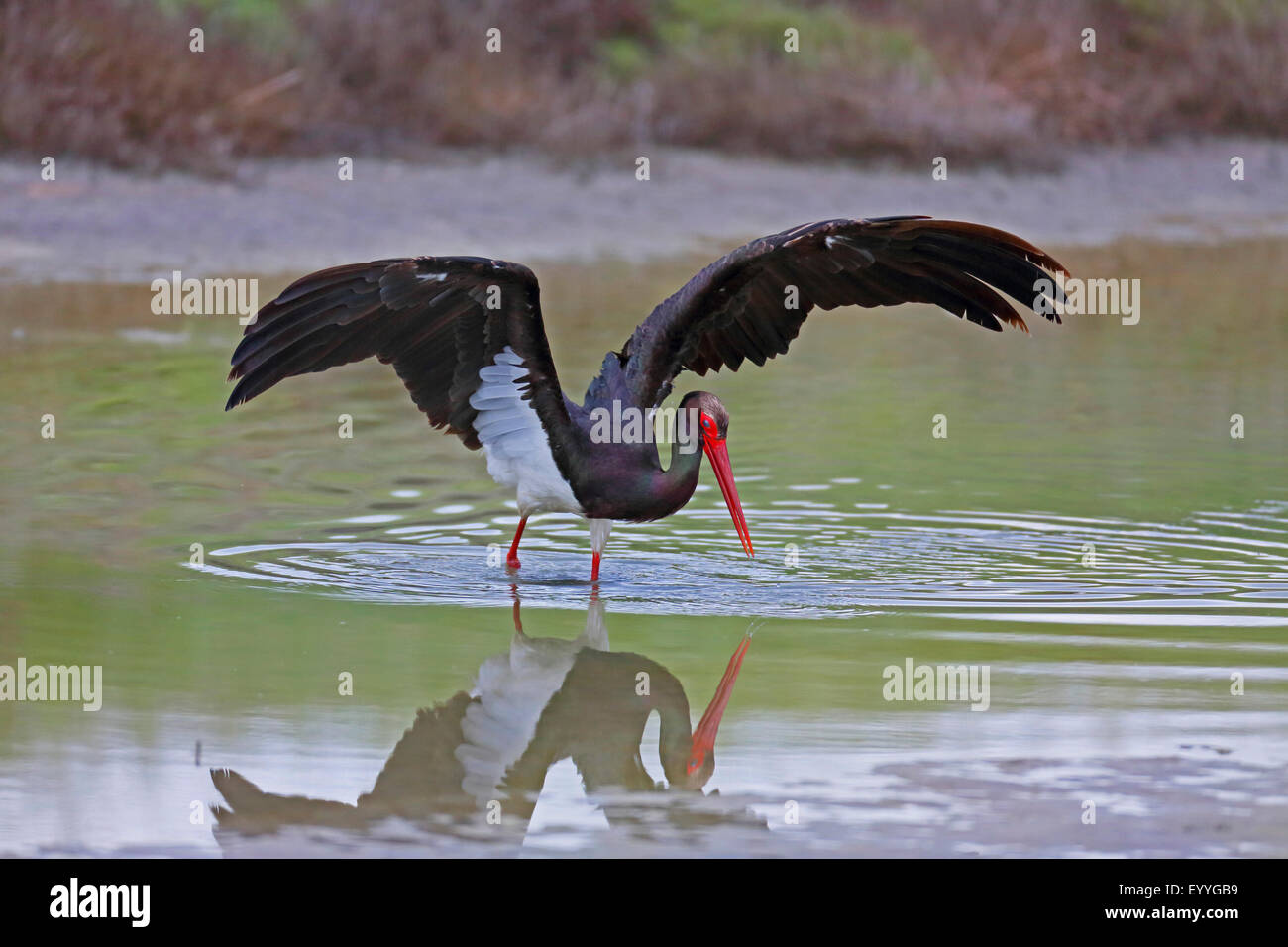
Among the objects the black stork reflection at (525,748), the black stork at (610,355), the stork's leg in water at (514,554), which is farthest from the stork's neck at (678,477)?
the black stork reflection at (525,748)

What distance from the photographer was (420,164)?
55.0 feet

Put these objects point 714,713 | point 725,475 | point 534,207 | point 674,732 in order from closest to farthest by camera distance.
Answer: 1. point 674,732
2. point 714,713
3. point 725,475
4. point 534,207

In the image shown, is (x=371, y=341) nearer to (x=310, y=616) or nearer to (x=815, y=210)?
(x=310, y=616)

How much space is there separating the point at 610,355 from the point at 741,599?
119 cm

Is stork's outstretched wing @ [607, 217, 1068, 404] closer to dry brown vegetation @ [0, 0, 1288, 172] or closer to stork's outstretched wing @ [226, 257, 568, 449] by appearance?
stork's outstretched wing @ [226, 257, 568, 449]

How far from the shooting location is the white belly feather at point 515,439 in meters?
7.62

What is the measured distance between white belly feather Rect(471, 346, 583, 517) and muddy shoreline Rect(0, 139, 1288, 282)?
680cm

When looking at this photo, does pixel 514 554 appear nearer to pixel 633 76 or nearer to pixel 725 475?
pixel 725 475

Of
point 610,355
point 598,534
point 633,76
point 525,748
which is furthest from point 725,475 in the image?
point 633,76

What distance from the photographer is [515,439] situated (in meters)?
7.73

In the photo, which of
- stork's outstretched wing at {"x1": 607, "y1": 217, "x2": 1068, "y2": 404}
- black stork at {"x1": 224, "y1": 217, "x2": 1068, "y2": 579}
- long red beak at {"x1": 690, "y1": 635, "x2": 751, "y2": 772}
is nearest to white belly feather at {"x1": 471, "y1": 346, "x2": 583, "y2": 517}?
black stork at {"x1": 224, "y1": 217, "x2": 1068, "y2": 579}

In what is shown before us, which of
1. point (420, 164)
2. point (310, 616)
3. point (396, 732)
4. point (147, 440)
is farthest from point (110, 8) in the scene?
point (396, 732)

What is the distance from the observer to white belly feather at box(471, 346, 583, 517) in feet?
25.0

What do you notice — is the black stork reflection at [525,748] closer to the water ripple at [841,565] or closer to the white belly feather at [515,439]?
the water ripple at [841,565]
